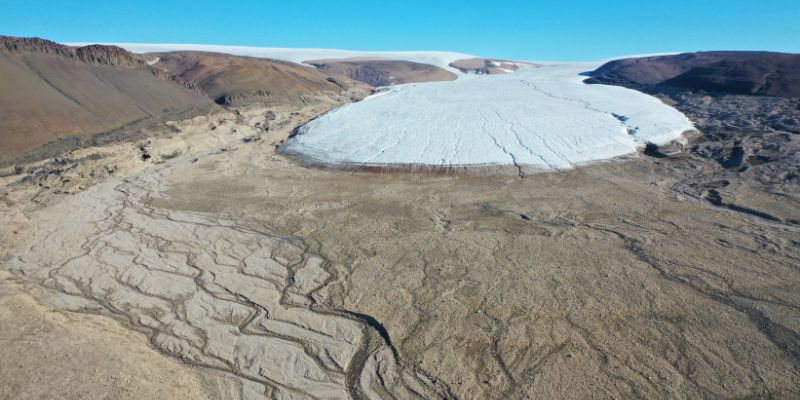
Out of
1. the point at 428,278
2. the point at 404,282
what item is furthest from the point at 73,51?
the point at 428,278

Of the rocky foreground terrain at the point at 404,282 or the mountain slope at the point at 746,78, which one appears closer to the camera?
the rocky foreground terrain at the point at 404,282

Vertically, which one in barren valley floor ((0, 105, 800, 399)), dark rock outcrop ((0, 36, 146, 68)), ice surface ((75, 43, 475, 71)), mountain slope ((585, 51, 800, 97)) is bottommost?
barren valley floor ((0, 105, 800, 399))

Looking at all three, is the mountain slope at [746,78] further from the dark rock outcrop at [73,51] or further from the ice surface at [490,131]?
the dark rock outcrop at [73,51]

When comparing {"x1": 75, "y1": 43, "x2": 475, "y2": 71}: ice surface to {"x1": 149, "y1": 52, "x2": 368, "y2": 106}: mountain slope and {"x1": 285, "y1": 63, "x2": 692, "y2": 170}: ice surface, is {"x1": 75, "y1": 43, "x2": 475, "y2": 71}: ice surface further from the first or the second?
{"x1": 285, "y1": 63, "x2": 692, "y2": 170}: ice surface

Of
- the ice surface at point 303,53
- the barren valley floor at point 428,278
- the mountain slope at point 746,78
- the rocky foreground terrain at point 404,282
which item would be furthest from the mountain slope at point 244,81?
the ice surface at point 303,53

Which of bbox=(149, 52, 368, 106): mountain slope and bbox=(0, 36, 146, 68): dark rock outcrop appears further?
bbox=(149, 52, 368, 106): mountain slope

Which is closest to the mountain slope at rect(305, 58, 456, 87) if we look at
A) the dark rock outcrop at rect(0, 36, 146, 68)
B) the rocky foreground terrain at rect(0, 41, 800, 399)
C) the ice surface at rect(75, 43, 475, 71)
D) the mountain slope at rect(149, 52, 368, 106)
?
the ice surface at rect(75, 43, 475, 71)

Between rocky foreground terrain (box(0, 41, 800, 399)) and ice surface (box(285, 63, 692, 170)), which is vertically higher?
ice surface (box(285, 63, 692, 170))
